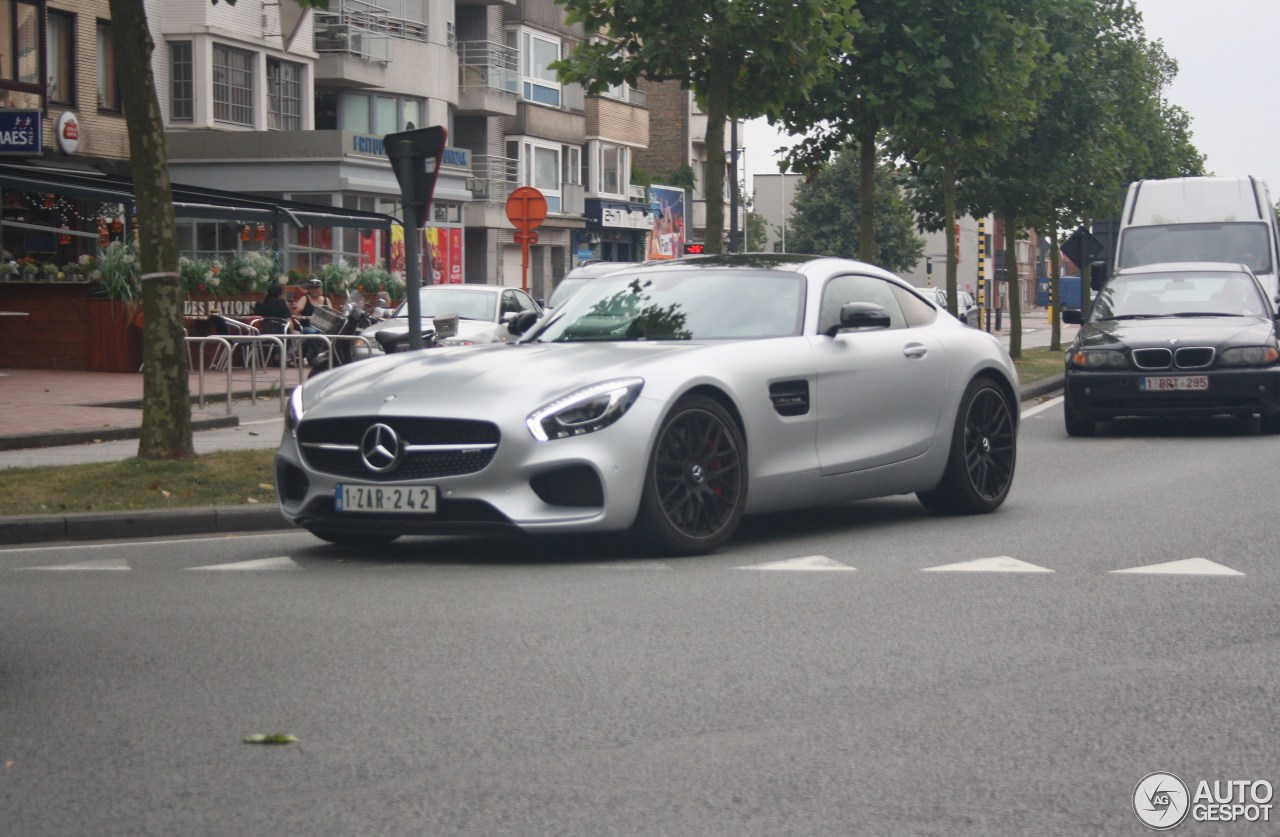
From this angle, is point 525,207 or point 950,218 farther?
point 950,218

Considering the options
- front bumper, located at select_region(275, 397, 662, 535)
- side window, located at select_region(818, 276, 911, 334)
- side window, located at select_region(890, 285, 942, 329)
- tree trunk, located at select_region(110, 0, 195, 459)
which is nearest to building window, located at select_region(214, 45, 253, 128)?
tree trunk, located at select_region(110, 0, 195, 459)

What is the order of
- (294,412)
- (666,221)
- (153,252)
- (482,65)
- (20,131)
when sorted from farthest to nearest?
(666,221) → (482,65) → (20,131) → (153,252) → (294,412)

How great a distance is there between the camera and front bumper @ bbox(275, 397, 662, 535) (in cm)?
881

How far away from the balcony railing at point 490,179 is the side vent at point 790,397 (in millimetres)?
50992

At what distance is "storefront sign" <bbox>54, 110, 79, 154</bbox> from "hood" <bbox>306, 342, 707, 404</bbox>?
2938cm

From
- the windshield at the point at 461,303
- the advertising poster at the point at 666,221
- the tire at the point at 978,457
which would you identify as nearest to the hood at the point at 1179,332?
the tire at the point at 978,457

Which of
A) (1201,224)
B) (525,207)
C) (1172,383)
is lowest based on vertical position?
(1172,383)

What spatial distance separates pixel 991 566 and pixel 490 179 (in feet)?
173

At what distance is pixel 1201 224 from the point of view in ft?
87.2

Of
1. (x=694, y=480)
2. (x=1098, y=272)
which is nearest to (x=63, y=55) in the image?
(x=1098, y=272)

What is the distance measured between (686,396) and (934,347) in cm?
231

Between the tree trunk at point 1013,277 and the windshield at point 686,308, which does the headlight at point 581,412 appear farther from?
the tree trunk at point 1013,277

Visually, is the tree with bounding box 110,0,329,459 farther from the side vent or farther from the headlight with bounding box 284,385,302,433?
the side vent

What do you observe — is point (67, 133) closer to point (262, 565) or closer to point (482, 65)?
point (482, 65)
